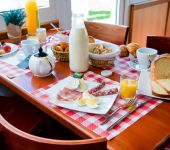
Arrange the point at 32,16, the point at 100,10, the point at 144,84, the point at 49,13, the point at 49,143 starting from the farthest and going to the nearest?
the point at 100,10 → the point at 49,13 → the point at 32,16 → the point at 144,84 → the point at 49,143

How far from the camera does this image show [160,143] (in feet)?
2.25

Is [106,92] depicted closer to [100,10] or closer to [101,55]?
[101,55]

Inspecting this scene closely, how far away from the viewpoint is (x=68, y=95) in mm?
934

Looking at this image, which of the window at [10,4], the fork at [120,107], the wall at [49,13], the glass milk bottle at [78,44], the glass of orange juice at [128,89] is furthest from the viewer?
the wall at [49,13]

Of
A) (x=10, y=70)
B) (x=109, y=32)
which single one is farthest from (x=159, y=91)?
(x=109, y=32)

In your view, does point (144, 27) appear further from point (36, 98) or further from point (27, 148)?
point (27, 148)

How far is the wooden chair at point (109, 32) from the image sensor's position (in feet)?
5.25

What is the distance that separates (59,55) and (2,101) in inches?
18.7

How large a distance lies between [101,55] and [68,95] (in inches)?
11.2

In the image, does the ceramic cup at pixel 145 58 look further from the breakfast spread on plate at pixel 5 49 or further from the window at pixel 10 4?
the window at pixel 10 4

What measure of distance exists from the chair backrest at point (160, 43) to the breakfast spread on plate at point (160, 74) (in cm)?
38

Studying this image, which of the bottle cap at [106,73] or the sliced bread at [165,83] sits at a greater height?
the bottle cap at [106,73]

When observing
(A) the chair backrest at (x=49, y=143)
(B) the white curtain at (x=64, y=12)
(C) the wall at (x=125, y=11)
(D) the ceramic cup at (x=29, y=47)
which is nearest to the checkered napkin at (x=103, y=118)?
(A) the chair backrest at (x=49, y=143)

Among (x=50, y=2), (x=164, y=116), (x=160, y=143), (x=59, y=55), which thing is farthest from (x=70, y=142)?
(x=50, y=2)
